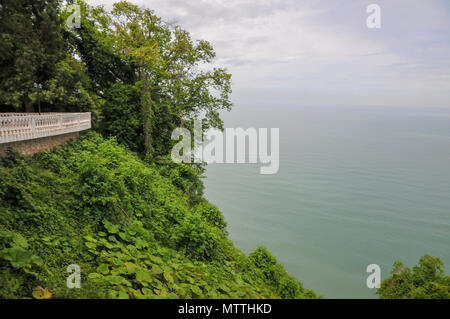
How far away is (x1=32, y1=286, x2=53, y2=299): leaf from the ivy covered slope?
0.33 ft

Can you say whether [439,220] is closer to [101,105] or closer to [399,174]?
[399,174]

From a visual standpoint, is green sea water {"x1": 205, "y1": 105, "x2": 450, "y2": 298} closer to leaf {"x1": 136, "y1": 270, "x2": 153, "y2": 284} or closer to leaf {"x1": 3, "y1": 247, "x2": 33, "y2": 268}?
leaf {"x1": 136, "y1": 270, "x2": 153, "y2": 284}

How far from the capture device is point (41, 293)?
3785 millimetres

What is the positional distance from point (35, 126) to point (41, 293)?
733cm

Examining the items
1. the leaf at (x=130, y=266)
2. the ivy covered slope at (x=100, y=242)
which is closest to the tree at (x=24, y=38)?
the ivy covered slope at (x=100, y=242)

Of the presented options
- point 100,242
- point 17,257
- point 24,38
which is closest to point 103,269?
point 100,242

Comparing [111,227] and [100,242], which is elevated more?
[111,227]

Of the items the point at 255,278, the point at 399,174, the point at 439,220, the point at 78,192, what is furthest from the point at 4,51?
the point at 399,174

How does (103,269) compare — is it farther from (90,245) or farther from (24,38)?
(24,38)

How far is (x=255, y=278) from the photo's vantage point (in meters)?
9.23

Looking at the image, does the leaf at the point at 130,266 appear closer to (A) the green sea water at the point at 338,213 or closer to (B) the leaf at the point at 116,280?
(B) the leaf at the point at 116,280

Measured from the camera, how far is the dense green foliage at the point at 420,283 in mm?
8141

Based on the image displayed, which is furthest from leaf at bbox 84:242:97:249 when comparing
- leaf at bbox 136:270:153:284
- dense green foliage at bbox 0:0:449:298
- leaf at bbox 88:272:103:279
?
leaf at bbox 136:270:153:284

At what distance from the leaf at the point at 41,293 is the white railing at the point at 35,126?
568 centimetres
